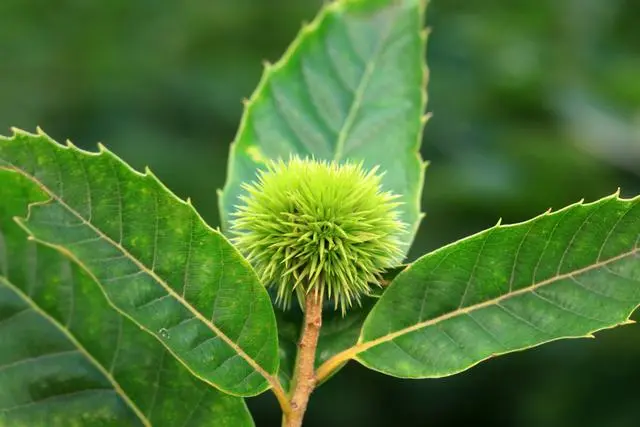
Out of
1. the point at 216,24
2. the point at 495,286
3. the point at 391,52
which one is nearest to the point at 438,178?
the point at 216,24

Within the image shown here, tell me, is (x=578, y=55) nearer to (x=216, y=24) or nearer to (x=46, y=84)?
(x=216, y=24)

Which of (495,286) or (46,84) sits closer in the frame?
(495,286)

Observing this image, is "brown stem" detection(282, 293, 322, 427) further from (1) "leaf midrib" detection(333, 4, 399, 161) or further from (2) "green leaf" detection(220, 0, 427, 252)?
(1) "leaf midrib" detection(333, 4, 399, 161)

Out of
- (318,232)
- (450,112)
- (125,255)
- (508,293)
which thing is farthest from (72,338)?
(450,112)

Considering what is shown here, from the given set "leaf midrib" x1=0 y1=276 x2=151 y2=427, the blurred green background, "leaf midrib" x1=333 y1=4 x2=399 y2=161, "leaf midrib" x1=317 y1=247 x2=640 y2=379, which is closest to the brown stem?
"leaf midrib" x1=317 y1=247 x2=640 y2=379

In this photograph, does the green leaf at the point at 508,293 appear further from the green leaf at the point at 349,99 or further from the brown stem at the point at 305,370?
the green leaf at the point at 349,99

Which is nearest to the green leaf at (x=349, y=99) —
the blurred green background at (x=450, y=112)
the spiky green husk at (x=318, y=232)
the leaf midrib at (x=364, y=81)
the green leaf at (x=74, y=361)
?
the leaf midrib at (x=364, y=81)

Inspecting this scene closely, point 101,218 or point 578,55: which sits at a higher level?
point 578,55
